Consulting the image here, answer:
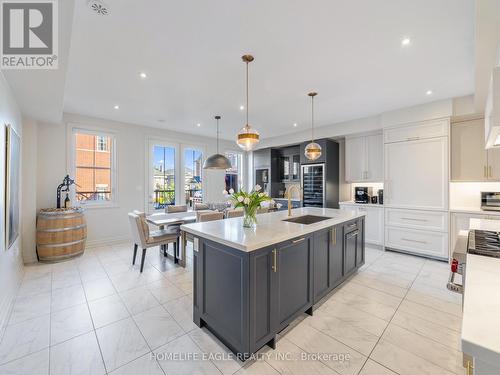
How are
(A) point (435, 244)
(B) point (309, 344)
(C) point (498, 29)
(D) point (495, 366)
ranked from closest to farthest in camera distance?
(D) point (495, 366) → (C) point (498, 29) → (B) point (309, 344) → (A) point (435, 244)

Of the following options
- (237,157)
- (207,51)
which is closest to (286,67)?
(207,51)

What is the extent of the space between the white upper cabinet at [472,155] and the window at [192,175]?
554 cm

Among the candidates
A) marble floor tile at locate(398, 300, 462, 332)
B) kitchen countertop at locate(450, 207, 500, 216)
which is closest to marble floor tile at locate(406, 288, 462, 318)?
marble floor tile at locate(398, 300, 462, 332)

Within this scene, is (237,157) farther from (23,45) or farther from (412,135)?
(23,45)

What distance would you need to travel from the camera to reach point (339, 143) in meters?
5.66

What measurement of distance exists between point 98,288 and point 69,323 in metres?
0.74

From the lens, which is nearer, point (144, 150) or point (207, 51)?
point (207, 51)

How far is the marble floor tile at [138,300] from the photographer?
2.38 metres

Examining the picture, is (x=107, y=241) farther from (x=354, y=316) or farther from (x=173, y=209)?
(x=354, y=316)

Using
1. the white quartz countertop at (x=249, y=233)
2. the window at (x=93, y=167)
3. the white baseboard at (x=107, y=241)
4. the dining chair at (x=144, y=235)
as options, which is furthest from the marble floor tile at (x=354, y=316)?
the window at (x=93, y=167)

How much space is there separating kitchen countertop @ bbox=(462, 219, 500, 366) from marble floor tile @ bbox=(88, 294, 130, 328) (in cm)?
262

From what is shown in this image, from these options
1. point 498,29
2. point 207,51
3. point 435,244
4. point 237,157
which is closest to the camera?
point 498,29

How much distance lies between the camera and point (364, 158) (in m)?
4.96

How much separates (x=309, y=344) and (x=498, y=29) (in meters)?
2.96
